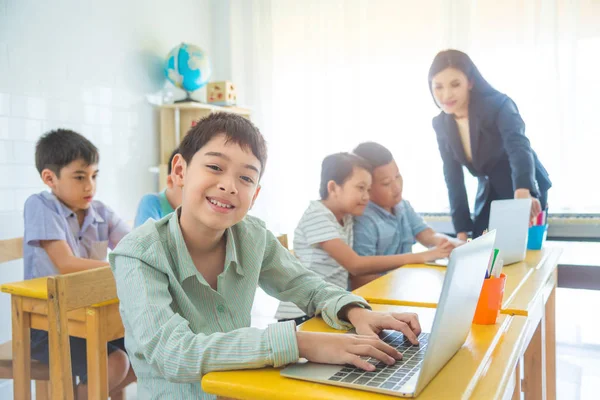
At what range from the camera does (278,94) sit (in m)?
4.61

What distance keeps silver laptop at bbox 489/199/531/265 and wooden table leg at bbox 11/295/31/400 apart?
1.47m

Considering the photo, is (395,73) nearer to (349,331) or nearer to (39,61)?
(39,61)

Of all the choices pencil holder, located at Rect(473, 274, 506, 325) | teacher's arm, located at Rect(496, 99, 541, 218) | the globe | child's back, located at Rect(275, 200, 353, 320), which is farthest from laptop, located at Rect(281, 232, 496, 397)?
the globe

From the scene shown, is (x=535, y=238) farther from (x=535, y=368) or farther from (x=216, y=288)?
(x=216, y=288)

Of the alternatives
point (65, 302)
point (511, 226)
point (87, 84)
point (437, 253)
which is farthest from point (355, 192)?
point (87, 84)

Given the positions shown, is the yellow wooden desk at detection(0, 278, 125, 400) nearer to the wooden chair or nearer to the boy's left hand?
the wooden chair

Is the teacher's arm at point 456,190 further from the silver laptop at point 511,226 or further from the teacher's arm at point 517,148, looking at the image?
the silver laptop at point 511,226

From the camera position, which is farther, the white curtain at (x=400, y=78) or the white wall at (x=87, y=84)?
the white curtain at (x=400, y=78)

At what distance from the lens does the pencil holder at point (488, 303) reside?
1014 millimetres

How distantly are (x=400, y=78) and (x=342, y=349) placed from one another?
3.65 m

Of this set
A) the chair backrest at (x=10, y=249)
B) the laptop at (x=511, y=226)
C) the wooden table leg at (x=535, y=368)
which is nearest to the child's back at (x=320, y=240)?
the laptop at (x=511, y=226)


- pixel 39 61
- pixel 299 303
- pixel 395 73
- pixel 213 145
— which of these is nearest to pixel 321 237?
pixel 299 303

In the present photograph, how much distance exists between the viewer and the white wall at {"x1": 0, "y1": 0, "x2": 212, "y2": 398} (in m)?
2.81

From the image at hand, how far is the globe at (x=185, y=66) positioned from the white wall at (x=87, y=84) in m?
0.16
